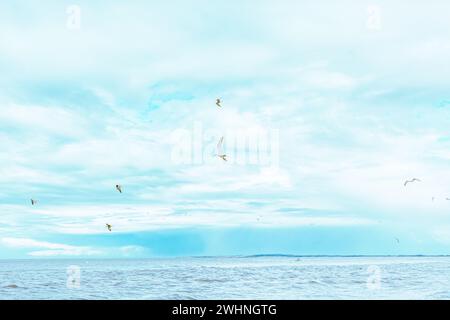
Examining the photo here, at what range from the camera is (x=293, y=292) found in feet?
127

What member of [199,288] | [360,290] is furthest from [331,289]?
[199,288]

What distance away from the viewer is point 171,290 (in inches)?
1626
